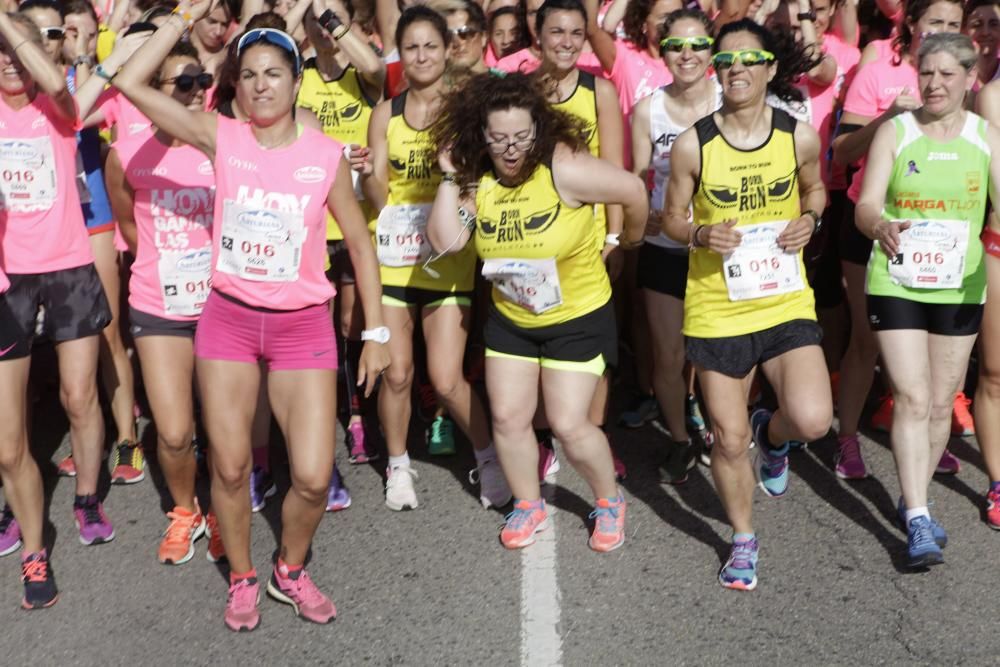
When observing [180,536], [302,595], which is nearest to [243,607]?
[302,595]

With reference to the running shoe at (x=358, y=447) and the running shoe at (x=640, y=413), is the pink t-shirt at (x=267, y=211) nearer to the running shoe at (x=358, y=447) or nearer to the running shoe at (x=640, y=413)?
the running shoe at (x=358, y=447)

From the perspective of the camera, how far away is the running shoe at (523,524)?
5562 millimetres

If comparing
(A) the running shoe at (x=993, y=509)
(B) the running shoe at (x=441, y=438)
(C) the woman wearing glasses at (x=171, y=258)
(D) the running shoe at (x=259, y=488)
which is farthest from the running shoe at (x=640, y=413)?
(C) the woman wearing glasses at (x=171, y=258)

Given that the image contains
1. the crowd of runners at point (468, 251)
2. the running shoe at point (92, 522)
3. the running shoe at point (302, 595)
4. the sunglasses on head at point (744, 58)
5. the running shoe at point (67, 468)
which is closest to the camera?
the crowd of runners at point (468, 251)

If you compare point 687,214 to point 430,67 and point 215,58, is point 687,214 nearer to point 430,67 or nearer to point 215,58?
point 430,67

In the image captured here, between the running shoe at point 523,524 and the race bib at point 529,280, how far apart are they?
2.86 feet

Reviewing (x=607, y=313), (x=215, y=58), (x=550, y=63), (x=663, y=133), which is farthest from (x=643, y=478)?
(x=215, y=58)

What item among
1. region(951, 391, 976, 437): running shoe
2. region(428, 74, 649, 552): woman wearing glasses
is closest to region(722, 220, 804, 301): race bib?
region(428, 74, 649, 552): woman wearing glasses

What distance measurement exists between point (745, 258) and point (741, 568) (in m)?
1.22

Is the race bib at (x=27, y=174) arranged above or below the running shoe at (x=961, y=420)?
above

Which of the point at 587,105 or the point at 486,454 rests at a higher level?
the point at 587,105

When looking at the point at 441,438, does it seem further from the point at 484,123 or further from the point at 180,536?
the point at 484,123

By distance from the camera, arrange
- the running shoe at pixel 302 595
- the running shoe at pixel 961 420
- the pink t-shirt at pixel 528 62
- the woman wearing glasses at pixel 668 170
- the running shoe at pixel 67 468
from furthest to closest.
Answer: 1. the pink t-shirt at pixel 528 62
2. the running shoe at pixel 961 420
3. the running shoe at pixel 67 468
4. the woman wearing glasses at pixel 668 170
5. the running shoe at pixel 302 595

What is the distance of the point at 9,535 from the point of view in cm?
566
